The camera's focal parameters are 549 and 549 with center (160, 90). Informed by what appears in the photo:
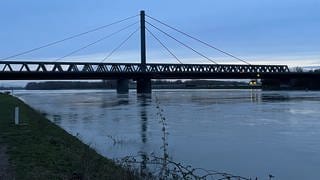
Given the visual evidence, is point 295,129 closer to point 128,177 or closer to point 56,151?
point 56,151

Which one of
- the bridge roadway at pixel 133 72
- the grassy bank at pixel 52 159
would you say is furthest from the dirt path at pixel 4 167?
the bridge roadway at pixel 133 72

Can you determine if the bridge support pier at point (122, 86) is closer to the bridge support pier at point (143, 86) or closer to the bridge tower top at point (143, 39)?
the bridge support pier at point (143, 86)

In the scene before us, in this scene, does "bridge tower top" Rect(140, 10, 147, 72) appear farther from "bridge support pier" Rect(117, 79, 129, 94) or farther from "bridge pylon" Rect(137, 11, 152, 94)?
"bridge support pier" Rect(117, 79, 129, 94)

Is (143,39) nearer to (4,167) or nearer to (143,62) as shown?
(143,62)

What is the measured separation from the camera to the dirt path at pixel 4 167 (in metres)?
10.2

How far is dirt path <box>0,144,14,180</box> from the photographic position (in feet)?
33.6

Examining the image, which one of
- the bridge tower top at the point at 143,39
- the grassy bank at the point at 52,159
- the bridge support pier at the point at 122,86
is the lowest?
the grassy bank at the point at 52,159

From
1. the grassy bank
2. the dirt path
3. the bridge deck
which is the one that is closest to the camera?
the dirt path

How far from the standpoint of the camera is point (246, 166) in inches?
551

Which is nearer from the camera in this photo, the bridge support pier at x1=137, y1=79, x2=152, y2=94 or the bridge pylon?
the bridge pylon

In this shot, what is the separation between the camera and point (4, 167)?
12.3 metres

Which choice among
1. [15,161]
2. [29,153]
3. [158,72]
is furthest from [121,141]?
[158,72]

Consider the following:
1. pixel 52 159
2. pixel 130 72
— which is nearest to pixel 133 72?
pixel 130 72

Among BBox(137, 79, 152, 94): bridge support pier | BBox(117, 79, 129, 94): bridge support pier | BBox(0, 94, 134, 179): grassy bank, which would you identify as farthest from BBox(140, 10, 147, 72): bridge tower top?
BBox(0, 94, 134, 179): grassy bank
